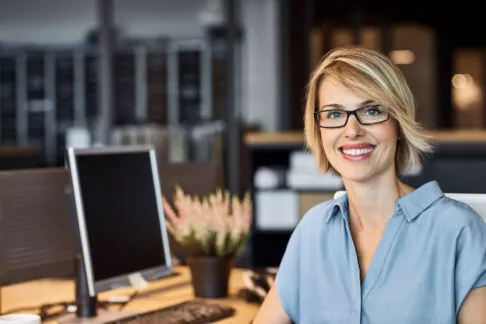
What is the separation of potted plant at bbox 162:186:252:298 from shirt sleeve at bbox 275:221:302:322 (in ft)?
1.50

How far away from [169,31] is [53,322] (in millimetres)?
9061

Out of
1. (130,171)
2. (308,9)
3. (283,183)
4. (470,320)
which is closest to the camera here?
(470,320)

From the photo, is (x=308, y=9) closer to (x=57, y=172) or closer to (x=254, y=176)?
(x=254, y=176)

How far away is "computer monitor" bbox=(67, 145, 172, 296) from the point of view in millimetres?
2146

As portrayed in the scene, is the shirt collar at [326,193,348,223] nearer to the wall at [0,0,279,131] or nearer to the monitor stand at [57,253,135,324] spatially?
the monitor stand at [57,253,135,324]

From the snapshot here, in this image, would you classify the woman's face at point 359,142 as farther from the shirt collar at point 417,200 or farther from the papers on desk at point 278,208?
the papers on desk at point 278,208

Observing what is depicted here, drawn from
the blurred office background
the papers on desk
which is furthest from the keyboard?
the blurred office background

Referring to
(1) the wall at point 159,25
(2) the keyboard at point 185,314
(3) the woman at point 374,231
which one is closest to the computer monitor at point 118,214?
(2) the keyboard at point 185,314

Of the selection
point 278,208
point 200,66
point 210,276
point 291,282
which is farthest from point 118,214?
point 200,66

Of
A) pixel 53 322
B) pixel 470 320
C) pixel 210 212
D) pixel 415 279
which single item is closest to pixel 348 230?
pixel 415 279

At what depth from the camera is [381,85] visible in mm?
1869

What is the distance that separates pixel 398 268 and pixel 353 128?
0.33m

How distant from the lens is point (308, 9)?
7.88m

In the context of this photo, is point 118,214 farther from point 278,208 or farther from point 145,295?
point 278,208
